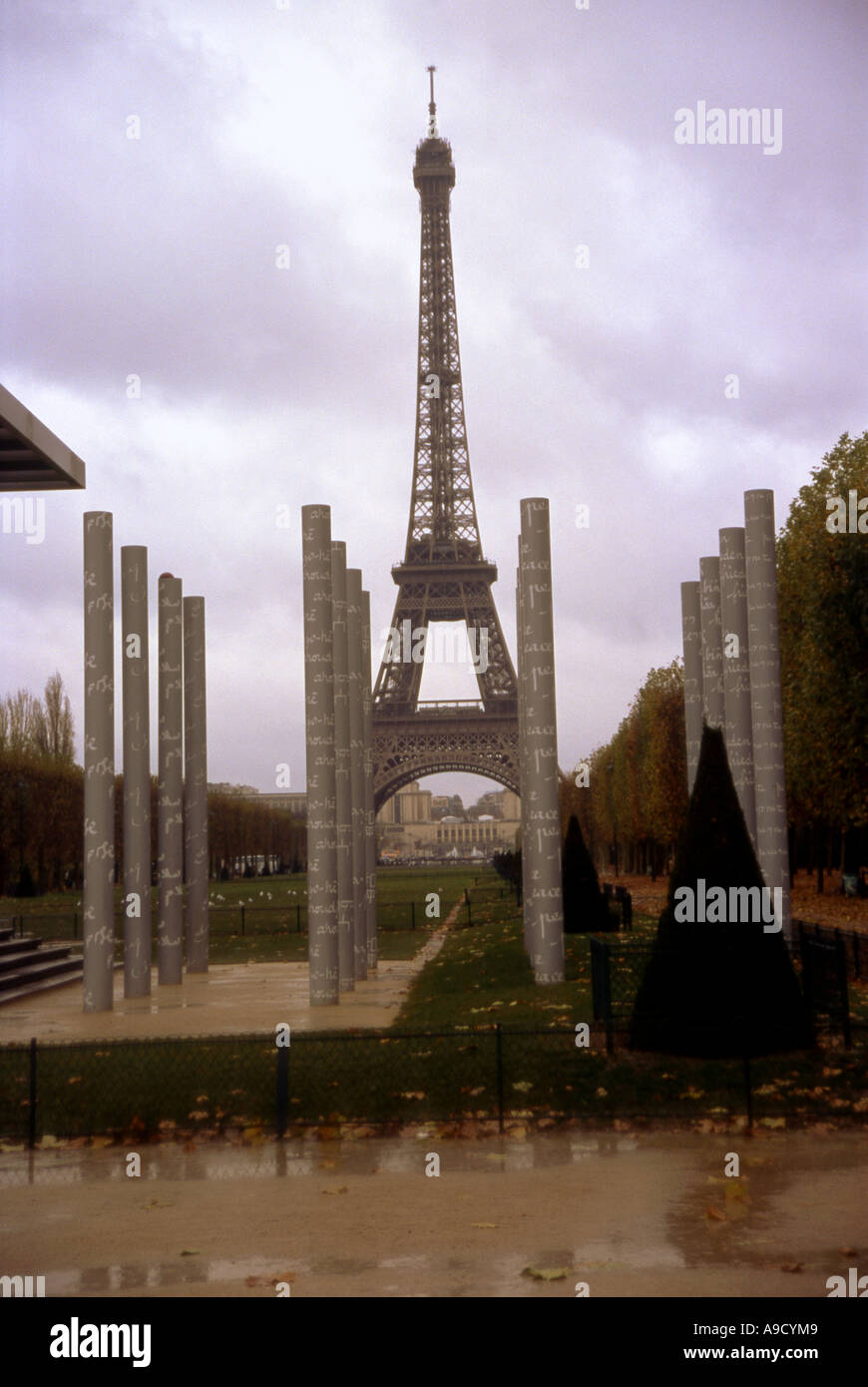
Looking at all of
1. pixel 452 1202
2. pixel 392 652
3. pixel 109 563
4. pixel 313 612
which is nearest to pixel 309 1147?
pixel 452 1202

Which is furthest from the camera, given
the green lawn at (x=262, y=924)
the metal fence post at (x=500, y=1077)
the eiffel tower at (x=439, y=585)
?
the eiffel tower at (x=439, y=585)

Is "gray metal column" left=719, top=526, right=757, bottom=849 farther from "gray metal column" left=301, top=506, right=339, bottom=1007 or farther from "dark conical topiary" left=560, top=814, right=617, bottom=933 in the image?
"gray metal column" left=301, top=506, right=339, bottom=1007

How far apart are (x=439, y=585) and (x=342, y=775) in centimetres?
6413

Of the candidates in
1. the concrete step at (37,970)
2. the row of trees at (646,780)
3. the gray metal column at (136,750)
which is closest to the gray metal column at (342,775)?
the gray metal column at (136,750)

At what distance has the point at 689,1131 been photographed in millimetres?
10805

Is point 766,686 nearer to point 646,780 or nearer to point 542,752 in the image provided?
point 542,752

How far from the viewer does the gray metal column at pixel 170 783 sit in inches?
922

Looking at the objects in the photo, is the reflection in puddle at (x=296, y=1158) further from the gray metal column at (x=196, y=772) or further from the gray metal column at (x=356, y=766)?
the gray metal column at (x=196, y=772)

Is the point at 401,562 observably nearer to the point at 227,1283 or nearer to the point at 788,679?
the point at 788,679

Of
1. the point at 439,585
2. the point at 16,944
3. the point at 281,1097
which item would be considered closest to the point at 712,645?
the point at 16,944

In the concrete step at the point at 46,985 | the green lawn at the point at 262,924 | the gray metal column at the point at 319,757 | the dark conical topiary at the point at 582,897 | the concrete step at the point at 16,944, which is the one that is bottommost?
the green lawn at the point at 262,924

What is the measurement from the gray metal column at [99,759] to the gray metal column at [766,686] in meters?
10.5

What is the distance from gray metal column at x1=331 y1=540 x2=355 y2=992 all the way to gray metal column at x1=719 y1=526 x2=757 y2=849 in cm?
681

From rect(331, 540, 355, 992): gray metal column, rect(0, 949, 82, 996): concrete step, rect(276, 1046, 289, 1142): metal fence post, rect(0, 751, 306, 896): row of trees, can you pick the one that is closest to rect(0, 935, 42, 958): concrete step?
rect(0, 949, 82, 996): concrete step
